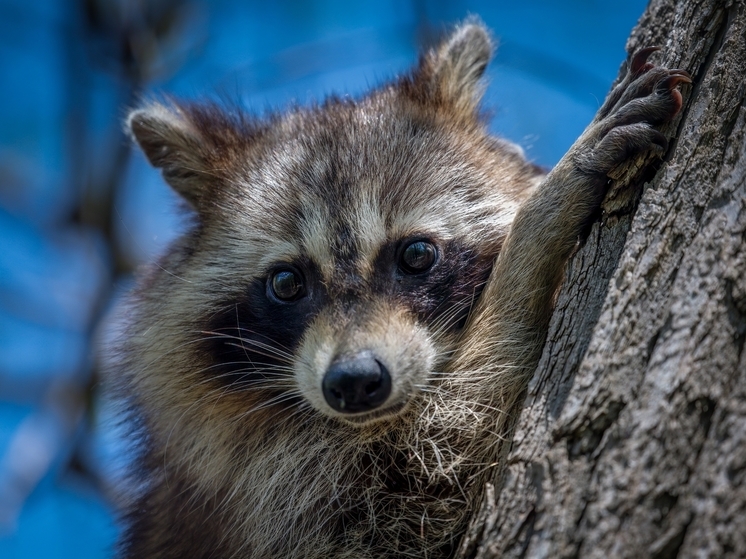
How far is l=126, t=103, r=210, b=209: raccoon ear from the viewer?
14.3 ft

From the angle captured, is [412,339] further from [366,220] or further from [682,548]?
[682,548]

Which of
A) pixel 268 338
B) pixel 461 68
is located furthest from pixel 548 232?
pixel 461 68

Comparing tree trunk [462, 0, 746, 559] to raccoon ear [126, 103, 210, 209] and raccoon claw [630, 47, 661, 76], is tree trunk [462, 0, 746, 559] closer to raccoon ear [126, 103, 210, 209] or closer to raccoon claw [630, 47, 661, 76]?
raccoon claw [630, 47, 661, 76]

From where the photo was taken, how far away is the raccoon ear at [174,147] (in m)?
4.37

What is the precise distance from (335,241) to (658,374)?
6.06 feet

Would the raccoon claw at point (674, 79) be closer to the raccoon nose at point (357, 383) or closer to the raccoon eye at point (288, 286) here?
the raccoon nose at point (357, 383)

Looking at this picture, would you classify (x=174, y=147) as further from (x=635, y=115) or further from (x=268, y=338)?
(x=635, y=115)

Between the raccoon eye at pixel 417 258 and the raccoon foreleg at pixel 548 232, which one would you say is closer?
the raccoon foreleg at pixel 548 232

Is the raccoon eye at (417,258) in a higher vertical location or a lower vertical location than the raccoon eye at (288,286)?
higher

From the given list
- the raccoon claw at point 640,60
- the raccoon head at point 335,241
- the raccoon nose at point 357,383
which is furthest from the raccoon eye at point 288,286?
the raccoon claw at point 640,60

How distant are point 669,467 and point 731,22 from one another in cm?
175

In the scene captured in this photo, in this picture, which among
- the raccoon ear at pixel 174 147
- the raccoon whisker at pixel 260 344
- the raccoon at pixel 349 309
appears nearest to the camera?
the raccoon at pixel 349 309

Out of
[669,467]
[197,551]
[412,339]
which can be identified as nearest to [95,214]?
[197,551]

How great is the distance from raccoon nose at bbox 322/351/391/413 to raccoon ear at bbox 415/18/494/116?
6.07 feet
